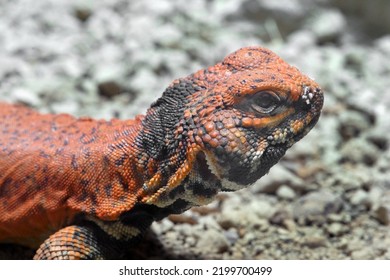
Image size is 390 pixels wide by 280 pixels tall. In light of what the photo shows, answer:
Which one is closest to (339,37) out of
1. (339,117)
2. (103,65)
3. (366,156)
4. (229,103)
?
(339,117)

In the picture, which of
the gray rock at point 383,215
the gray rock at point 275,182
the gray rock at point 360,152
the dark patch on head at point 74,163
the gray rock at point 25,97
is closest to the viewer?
the dark patch on head at point 74,163

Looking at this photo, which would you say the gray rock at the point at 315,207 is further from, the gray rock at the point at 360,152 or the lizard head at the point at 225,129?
the lizard head at the point at 225,129

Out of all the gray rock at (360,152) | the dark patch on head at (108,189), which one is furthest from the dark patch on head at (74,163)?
the gray rock at (360,152)

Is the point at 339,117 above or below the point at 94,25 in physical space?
below

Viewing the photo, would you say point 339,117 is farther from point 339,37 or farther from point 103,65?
point 103,65

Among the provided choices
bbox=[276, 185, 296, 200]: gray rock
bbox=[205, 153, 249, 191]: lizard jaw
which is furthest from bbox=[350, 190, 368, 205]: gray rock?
bbox=[205, 153, 249, 191]: lizard jaw

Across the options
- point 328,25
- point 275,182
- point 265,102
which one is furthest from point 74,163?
point 328,25
